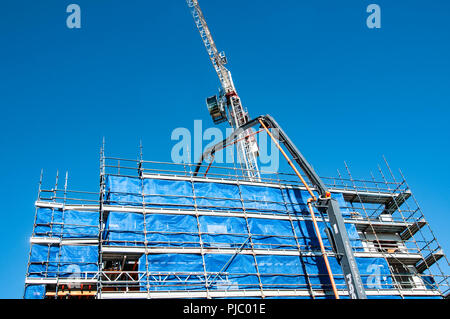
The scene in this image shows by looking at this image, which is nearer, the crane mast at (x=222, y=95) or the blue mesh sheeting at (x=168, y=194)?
the blue mesh sheeting at (x=168, y=194)

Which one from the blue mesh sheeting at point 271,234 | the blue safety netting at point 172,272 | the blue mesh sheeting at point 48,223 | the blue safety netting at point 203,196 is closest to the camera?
the blue safety netting at point 172,272

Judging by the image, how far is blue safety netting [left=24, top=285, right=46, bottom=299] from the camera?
21.0 metres

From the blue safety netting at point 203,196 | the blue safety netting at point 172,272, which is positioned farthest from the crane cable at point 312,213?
the blue safety netting at point 172,272

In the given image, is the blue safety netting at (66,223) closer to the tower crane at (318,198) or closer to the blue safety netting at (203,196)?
the blue safety netting at (203,196)

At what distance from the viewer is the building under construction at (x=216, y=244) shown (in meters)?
22.3

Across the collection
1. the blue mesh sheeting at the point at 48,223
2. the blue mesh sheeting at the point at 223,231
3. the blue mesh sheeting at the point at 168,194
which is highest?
the blue mesh sheeting at the point at 168,194

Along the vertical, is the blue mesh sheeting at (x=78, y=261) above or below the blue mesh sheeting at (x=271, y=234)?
below

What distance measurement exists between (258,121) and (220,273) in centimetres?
1240

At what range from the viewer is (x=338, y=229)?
2530cm

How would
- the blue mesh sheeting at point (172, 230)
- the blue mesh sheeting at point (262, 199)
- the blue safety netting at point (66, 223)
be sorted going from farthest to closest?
the blue mesh sheeting at point (262, 199) → the blue safety netting at point (66, 223) → the blue mesh sheeting at point (172, 230)

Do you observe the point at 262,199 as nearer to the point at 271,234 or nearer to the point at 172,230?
the point at 271,234

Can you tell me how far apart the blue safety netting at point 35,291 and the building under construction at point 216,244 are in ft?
0.17

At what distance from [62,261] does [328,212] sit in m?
15.3
